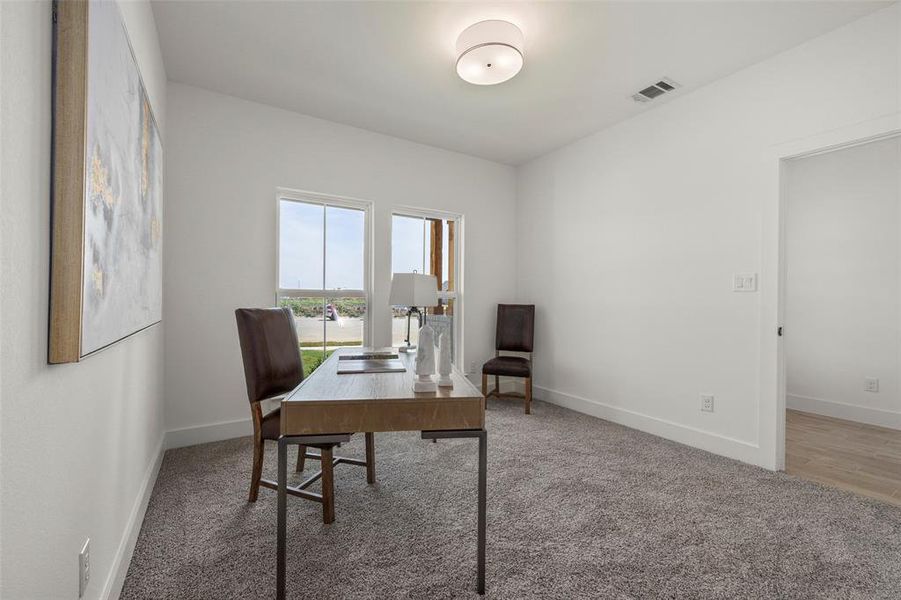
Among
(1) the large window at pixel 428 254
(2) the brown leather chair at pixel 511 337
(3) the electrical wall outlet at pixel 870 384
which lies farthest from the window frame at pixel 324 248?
(3) the electrical wall outlet at pixel 870 384

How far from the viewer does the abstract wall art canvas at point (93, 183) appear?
994 mm

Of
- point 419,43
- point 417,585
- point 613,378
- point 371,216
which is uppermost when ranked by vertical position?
point 419,43

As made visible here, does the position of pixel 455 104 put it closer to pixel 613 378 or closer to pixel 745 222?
pixel 745 222

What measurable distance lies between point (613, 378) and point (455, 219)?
2.43 metres

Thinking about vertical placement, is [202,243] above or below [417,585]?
above

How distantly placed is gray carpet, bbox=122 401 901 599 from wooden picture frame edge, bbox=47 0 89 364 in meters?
1.23

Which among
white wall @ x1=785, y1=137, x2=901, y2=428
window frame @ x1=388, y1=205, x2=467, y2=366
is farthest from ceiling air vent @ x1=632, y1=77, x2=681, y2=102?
window frame @ x1=388, y1=205, x2=467, y2=366

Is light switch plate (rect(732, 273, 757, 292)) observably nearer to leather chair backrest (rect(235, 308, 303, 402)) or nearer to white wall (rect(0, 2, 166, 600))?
leather chair backrest (rect(235, 308, 303, 402))

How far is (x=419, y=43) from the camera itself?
2.64 m

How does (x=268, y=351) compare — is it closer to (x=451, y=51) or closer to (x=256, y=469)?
(x=256, y=469)

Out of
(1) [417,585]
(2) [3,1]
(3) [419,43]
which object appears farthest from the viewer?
(3) [419,43]

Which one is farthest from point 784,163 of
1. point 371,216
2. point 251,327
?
point 251,327

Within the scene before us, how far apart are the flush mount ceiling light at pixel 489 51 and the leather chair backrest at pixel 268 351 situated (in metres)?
1.96

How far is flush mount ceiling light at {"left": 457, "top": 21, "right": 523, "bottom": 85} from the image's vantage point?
240 centimetres
